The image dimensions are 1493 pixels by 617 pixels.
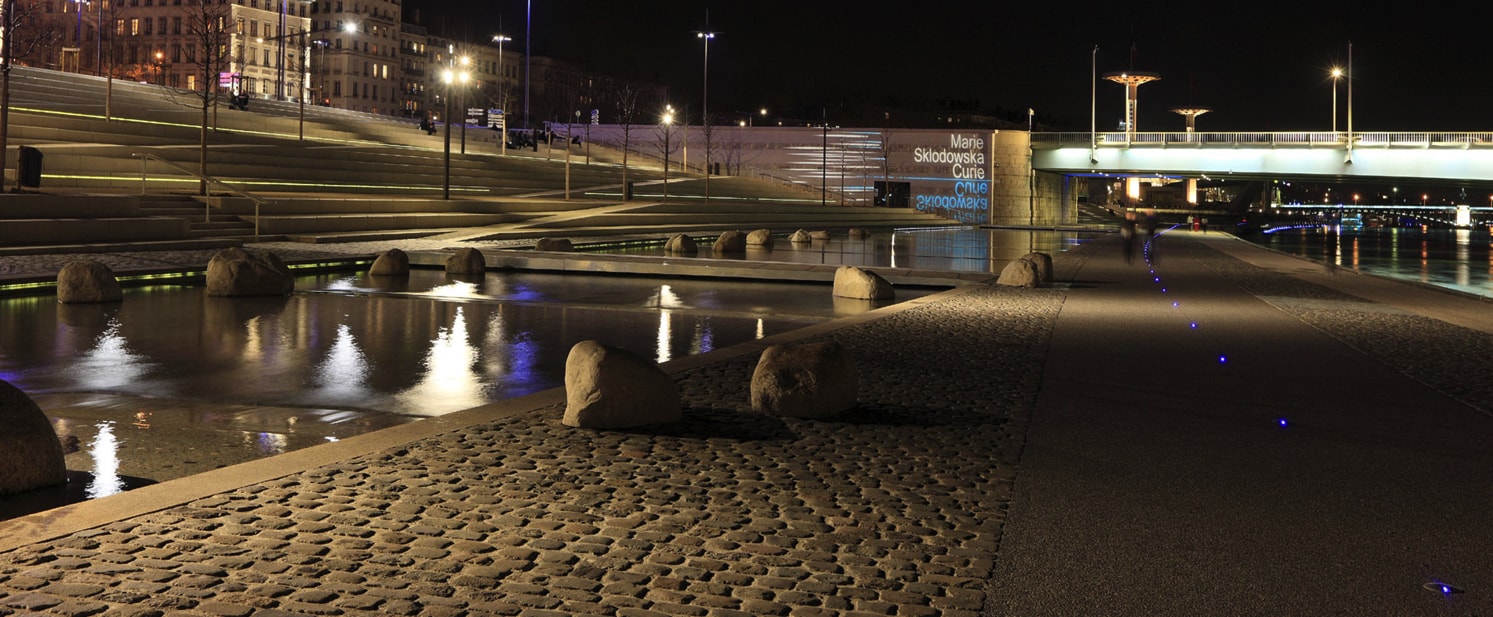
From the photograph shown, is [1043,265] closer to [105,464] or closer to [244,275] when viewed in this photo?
[244,275]

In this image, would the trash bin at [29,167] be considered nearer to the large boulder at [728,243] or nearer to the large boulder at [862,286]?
the large boulder at [728,243]

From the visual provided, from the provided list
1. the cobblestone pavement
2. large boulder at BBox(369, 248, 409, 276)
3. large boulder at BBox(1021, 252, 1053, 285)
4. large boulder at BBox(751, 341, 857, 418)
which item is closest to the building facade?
large boulder at BBox(369, 248, 409, 276)

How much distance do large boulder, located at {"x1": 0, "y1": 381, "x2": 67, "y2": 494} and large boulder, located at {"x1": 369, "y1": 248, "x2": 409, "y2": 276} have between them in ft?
55.0

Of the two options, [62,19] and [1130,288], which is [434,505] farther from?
[62,19]

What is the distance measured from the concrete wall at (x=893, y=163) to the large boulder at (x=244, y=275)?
7464 centimetres

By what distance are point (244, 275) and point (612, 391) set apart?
12353mm

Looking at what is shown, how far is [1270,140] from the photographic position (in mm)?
81250

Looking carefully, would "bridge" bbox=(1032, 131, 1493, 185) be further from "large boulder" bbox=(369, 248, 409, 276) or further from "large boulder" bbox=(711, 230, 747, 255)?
"large boulder" bbox=(369, 248, 409, 276)

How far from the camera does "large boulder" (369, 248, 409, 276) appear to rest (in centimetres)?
2323

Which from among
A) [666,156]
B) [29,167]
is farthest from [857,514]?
[666,156]

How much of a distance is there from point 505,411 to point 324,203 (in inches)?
1093

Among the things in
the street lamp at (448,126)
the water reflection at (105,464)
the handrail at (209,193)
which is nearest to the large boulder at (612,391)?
the water reflection at (105,464)

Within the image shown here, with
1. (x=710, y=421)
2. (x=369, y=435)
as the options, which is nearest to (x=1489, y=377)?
(x=710, y=421)

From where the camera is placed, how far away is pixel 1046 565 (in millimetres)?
5434
